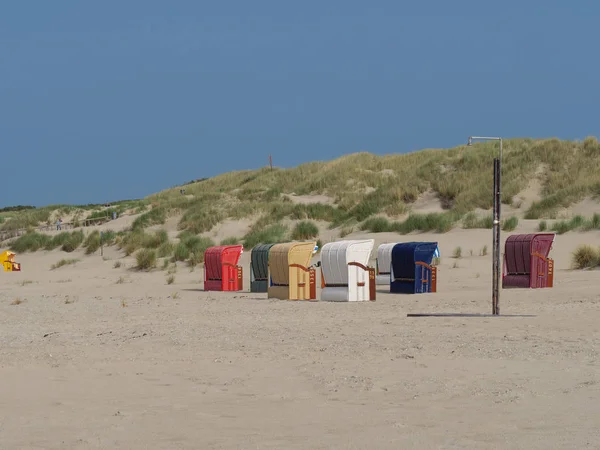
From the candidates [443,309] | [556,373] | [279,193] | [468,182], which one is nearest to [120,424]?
[556,373]

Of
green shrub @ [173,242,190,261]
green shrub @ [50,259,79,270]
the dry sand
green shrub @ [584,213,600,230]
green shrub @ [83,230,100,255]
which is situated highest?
green shrub @ [584,213,600,230]

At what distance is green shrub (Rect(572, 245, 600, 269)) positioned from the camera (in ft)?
82.0

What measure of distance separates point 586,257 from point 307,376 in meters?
16.2

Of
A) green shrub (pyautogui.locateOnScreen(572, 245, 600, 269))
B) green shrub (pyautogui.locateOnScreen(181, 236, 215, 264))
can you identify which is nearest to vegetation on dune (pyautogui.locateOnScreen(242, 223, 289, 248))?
green shrub (pyautogui.locateOnScreen(181, 236, 215, 264))

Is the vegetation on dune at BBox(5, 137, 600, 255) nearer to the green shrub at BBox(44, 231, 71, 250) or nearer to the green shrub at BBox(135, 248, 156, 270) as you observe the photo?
the green shrub at BBox(44, 231, 71, 250)

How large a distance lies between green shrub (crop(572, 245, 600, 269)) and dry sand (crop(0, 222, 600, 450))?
5660 mm

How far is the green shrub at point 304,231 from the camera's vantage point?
35.7 m

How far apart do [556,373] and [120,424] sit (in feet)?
14.5

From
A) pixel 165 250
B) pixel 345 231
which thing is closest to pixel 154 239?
pixel 165 250

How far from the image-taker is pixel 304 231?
36.0 meters

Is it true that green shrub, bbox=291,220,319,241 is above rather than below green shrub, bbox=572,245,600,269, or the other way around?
above

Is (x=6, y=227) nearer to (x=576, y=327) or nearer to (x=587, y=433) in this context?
(x=576, y=327)

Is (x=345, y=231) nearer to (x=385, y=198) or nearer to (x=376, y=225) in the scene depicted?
(x=376, y=225)

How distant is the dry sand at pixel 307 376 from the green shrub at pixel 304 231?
15.9m
